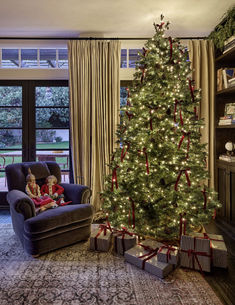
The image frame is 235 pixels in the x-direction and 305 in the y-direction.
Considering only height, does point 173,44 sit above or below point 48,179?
above

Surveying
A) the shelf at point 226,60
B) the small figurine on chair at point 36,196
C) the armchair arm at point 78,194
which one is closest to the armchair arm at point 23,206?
the small figurine on chair at point 36,196

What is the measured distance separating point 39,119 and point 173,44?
2444 millimetres

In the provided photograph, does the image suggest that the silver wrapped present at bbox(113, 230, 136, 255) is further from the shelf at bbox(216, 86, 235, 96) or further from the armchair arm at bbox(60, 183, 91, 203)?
the shelf at bbox(216, 86, 235, 96)

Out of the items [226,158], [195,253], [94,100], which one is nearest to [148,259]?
[195,253]

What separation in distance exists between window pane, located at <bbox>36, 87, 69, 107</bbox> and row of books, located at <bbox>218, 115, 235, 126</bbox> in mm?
2467

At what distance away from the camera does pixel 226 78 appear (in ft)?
11.8

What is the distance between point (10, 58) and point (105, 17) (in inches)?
71.0

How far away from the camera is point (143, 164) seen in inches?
108

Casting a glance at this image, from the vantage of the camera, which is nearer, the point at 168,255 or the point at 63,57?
the point at 168,255

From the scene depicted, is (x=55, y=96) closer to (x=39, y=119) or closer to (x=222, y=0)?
(x=39, y=119)

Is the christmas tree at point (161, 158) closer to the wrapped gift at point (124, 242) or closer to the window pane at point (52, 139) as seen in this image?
the wrapped gift at point (124, 242)

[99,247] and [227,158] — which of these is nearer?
[99,247]

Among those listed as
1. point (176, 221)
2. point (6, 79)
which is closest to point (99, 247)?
point (176, 221)

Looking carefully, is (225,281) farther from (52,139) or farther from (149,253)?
(52,139)
